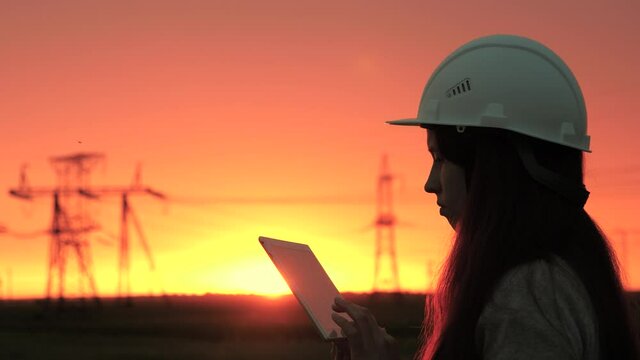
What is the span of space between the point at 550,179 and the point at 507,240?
0.26 m

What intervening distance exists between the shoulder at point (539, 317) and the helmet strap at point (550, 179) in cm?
25

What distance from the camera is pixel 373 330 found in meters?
3.76

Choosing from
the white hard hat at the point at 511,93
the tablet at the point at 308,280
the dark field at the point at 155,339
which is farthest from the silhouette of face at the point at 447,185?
the dark field at the point at 155,339

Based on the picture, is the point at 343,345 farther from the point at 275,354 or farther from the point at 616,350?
the point at 275,354

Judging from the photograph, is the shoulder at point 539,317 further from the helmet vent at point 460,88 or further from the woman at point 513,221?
the helmet vent at point 460,88

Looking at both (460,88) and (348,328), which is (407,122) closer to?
(460,88)

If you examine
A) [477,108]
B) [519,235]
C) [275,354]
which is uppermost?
[477,108]

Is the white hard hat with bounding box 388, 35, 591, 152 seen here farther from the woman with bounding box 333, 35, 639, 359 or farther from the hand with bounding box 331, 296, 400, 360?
the hand with bounding box 331, 296, 400, 360

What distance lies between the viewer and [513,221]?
336 cm

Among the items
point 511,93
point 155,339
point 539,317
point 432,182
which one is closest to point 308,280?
point 432,182

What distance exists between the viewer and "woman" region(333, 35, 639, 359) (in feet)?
10.2

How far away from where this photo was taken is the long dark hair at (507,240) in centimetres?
324

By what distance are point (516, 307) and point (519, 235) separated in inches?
12.6

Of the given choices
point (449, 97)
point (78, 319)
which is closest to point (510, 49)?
point (449, 97)
